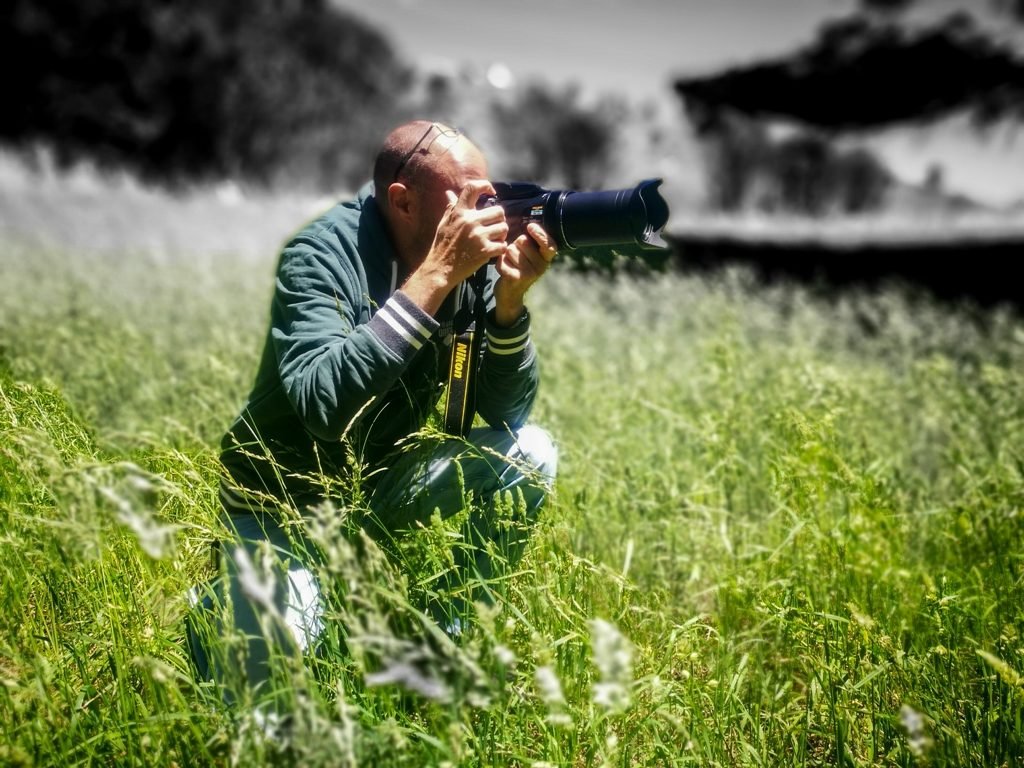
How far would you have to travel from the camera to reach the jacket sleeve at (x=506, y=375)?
7.14 feet

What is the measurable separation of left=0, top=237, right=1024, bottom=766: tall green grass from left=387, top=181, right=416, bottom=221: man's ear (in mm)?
811

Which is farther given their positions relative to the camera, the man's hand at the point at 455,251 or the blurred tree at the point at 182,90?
the blurred tree at the point at 182,90

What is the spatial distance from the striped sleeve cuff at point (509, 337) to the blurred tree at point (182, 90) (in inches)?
1553

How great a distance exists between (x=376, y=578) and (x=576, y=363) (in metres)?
2.29

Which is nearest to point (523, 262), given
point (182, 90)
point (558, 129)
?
point (182, 90)

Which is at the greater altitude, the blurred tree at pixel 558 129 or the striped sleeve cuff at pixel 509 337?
the blurred tree at pixel 558 129

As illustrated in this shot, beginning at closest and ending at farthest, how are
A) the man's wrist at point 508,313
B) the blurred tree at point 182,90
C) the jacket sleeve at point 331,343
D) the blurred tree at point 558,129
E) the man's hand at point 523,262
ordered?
1. the jacket sleeve at point 331,343
2. the man's hand at point 523,262
3. the man's wrist at point 508,313
4. the blurred tree at point 182,90
5. the blurred tree at point 558,129

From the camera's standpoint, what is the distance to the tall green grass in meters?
1.19

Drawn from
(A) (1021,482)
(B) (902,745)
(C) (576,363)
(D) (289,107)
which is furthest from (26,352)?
(D) (289,107)

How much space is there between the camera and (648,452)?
112 inches

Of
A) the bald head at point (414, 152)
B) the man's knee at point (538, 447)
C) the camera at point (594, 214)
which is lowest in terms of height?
the man's knee at point (538, 447)

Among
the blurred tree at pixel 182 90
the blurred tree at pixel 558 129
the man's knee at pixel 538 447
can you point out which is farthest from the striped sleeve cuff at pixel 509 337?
the blurred tree at pixel 558 129

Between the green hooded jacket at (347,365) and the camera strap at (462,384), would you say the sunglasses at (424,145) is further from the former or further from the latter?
the camera strap at (462,384)

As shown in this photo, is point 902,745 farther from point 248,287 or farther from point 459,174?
point 248,287
